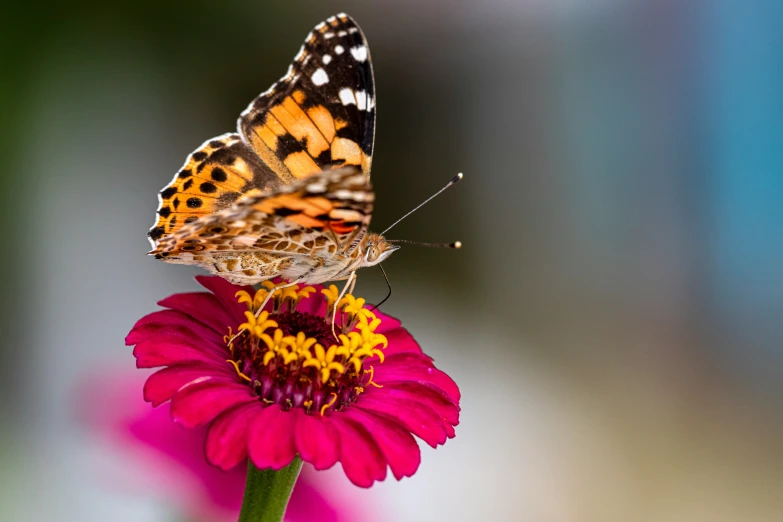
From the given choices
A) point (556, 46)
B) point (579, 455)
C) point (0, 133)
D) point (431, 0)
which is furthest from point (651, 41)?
point (0, 133)

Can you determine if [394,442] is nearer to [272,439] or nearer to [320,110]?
[272,439]

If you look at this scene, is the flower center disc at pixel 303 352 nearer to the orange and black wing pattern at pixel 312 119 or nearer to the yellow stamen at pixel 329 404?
the yellow stamen at pixel 329 404

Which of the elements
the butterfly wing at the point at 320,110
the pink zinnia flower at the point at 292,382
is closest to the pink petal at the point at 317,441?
the pink zinnia flower at the point at 292,382

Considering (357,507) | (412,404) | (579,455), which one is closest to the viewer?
(412,404)

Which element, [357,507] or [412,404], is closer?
[412,404]

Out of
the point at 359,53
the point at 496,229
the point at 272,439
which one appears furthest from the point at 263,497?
the point at 496,229

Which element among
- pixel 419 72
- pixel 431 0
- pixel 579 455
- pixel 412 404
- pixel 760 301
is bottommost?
pixel 579 455

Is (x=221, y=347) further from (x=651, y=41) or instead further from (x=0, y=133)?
(x=651, y=41)

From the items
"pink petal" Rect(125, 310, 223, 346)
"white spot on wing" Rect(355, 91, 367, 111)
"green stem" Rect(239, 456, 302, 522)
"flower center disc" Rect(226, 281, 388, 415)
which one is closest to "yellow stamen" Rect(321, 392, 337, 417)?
"flower center disc" Rect(226, 281, 388, 415)
